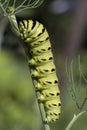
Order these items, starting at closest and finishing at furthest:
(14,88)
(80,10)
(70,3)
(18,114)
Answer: (18,114) < (80,10) < (14,88) < (70,3)

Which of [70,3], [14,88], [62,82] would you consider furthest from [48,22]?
[62,82]

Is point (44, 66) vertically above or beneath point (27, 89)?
above

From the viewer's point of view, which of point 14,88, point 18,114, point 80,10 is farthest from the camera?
point 14,88

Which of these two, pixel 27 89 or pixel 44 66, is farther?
pixel 27 89

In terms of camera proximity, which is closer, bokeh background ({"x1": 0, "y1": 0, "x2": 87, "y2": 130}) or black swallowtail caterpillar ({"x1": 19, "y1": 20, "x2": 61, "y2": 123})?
black swallowtail caterpillar ({"x1": 19, "y1": 20, "x2": 61, "y2": 123})

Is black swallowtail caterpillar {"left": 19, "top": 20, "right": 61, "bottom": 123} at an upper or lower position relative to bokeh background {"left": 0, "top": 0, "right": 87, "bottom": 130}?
upper

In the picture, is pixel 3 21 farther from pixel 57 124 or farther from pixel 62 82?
pixel 57 124

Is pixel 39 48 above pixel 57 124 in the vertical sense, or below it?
above

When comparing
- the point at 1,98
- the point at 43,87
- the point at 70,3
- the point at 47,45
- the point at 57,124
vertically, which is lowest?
the point at 57,124
